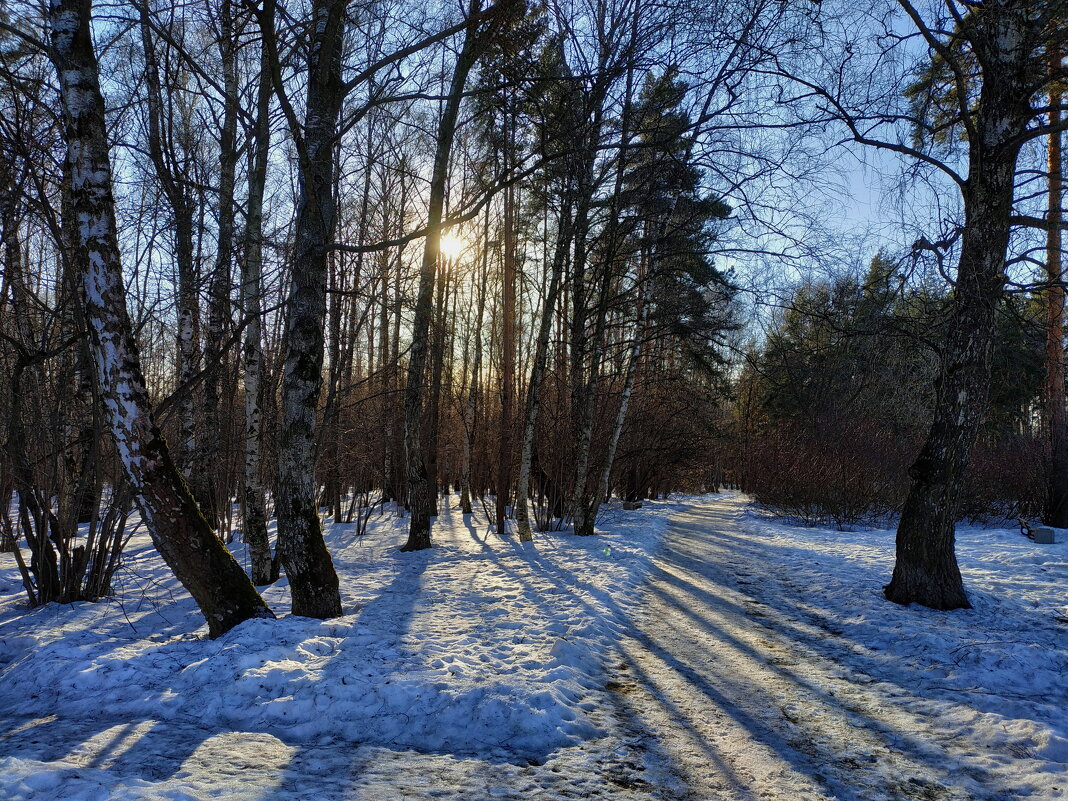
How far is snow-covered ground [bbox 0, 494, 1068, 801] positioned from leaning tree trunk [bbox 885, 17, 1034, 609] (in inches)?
19.8

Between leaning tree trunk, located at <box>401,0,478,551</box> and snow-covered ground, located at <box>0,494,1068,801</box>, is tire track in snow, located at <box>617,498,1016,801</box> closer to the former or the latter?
snow-covered ground, located at <box>0,494,1068,801</box>

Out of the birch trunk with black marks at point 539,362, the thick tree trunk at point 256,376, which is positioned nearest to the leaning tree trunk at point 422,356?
the birch trunk with black marks at point 539,362

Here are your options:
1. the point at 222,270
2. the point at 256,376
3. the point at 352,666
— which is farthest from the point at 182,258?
the point at 352,666

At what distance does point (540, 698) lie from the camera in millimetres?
3729

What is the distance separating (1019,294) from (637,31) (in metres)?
5.72

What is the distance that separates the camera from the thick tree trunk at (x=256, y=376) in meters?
6.94

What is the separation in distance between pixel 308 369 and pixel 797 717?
4.75 m

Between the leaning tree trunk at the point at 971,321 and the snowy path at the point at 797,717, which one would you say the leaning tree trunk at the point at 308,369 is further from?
the leaning tree trunk at the point at 971,321

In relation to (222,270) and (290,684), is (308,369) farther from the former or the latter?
(222,270)

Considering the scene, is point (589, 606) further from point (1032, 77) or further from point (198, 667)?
point (1032, 77)

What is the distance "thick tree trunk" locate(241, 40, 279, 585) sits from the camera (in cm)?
694

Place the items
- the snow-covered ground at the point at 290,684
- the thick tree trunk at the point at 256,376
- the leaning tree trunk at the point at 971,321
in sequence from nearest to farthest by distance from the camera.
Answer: the snow-covered ground at the point at 290,684
the leaning tree trunk at the point at 971,321
the thick tree trunk at the point at 256,376

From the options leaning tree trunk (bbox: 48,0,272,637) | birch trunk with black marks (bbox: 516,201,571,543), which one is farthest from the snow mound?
birch trunk with black marks (bbox: 516,201,571,543)

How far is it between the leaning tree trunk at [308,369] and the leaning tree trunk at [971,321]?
6195 millimetres
